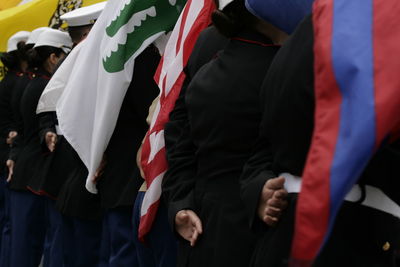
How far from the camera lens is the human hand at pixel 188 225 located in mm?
3021

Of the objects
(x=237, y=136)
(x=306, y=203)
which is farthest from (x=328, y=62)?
(x=237, y=136)

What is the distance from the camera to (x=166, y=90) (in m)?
3.95

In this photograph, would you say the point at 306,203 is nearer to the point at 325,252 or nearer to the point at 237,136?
the point at 325,252

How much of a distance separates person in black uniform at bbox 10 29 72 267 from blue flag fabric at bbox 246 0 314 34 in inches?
152

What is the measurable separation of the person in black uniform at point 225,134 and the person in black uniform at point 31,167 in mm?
3457

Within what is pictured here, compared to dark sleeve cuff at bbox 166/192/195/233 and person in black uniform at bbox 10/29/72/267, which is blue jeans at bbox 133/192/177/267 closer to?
dark sleeve cuff at bbox 166/192/195/233

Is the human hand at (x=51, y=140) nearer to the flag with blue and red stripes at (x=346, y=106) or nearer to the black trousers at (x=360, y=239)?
Answer: the black trousers at (x=360, y=239)

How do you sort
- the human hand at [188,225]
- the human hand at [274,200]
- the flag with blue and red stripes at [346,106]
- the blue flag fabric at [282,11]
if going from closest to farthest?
the flag with blue and red stripes at [346,106], the human hand at [274,200], the blue flag fabric at [282,11], the human hand at [188,225]

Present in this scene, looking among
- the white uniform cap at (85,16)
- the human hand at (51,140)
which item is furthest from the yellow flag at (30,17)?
the white uniform cap at (85,16)

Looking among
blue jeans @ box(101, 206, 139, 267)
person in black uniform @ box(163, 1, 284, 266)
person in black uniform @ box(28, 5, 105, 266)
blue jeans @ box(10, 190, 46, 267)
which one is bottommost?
blue jeans @ box(10, 190, 46, 267)

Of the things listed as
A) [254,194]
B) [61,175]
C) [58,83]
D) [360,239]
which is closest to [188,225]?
[254,194]

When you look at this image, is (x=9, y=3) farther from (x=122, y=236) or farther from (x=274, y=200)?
(x=274, y=200)

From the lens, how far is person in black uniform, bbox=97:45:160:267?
4.48m

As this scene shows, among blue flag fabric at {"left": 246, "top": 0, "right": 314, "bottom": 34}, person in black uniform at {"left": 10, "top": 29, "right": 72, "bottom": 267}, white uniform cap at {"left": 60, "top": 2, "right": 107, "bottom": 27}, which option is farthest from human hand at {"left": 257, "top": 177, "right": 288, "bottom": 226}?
person in black uniform at {"left": 10, "top": 29, "right": 72, "bottom": 267}
